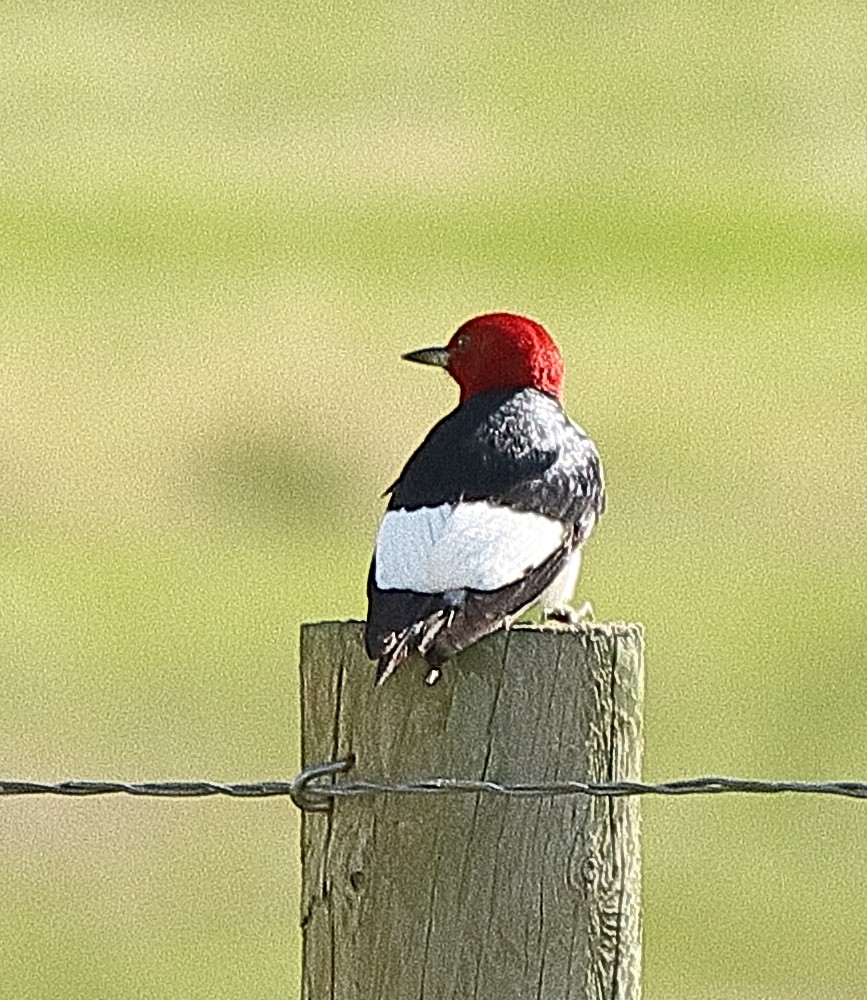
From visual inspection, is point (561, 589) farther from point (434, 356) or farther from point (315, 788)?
point (315, 788)

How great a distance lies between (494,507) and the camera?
5.71 m

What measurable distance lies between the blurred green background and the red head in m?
4.76

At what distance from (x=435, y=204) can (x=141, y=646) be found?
1431 centimetres

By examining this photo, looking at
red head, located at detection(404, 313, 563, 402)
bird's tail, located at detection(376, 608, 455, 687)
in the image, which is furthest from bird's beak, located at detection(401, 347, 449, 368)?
bird's tail, located at detection(376, 608, 455, 687)

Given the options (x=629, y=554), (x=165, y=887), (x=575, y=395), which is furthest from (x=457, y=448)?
(x=575, y=395)

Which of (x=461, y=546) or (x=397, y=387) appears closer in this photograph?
(x=461, y=546)

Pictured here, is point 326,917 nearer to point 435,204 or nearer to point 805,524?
point 805,524

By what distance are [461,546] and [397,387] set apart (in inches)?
569

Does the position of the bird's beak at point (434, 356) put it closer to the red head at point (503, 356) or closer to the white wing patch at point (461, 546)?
the red head at point (503, 356)

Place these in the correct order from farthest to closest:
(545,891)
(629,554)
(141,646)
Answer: (629,554)
(141,646)
(545,891)

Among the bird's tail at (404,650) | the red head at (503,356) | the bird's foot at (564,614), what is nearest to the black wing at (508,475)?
the bird's foot at (564,614)

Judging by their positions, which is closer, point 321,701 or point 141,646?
point 321,701

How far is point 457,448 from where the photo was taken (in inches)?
232

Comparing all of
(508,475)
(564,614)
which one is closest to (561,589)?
(564,614)
